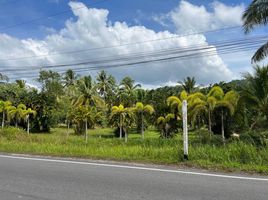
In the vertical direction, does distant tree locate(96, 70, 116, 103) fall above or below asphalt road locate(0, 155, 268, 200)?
above

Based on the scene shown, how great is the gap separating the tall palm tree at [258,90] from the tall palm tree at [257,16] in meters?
1.09

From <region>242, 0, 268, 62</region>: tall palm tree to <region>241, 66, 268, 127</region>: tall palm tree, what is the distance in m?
1.09

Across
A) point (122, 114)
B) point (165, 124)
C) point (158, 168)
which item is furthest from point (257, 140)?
point (122, 114)

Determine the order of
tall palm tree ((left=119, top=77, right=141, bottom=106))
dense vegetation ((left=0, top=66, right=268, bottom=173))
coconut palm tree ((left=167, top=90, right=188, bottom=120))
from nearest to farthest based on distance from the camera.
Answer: dense vegetation ((left=0, top=66, right=268, bottom=173)) → coconut palm tree ((left=167, top=90, right=188, bottom=120)) → tall palm tree ((left=119, top=77, right=141, bottom=106))

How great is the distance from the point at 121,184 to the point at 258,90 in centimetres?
1585

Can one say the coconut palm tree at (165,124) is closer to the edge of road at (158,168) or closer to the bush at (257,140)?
the bush at (257,140)

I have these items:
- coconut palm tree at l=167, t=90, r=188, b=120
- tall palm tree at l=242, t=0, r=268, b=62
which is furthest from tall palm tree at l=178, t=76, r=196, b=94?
tall palm tree at l=242, t=0, r=268, b=62

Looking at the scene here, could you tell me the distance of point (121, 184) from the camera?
8.41 metres

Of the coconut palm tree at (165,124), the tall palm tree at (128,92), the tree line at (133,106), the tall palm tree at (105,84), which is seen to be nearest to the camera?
the tree line at (133,106)

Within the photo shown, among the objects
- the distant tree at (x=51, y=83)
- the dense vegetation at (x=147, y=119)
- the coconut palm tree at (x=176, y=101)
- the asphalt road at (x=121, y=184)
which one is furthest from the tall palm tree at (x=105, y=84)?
the asphalt road at (x=121, y=184)

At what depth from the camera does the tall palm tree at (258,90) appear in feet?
71.9

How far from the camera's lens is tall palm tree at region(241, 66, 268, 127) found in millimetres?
21922

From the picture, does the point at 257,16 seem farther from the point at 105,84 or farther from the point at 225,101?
the point at 105,84

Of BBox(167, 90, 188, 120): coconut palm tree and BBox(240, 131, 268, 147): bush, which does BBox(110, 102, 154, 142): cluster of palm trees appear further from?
BBox(240, 131, 268, 147): bush
